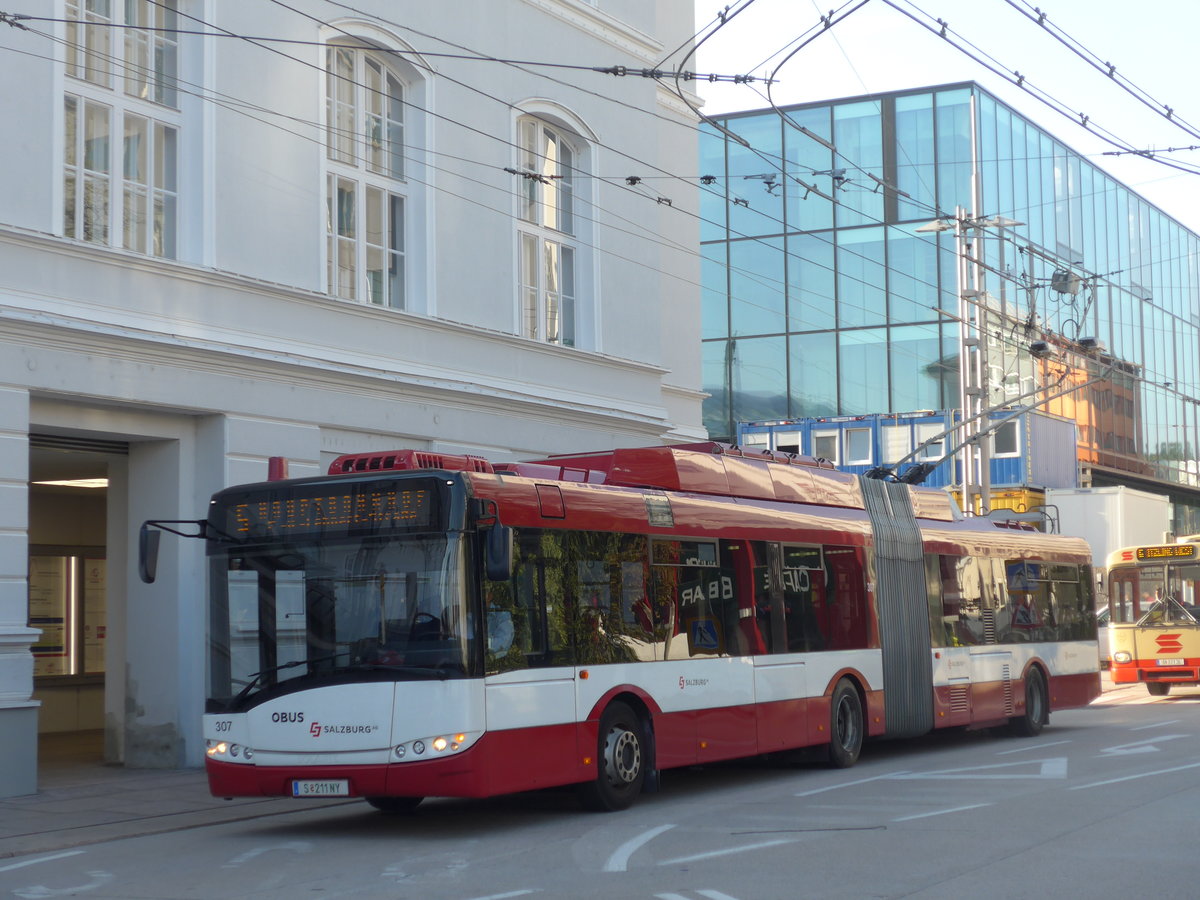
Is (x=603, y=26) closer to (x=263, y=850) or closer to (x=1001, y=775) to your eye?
(x=1001, y=775)

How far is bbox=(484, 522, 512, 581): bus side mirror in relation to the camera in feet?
37.7

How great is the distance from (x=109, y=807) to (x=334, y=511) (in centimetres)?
404

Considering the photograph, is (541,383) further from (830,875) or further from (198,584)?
(830,875)

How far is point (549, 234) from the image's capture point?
76.6ft

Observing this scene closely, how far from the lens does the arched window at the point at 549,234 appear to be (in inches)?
897

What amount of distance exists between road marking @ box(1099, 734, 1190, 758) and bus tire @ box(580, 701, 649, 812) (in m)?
6.33

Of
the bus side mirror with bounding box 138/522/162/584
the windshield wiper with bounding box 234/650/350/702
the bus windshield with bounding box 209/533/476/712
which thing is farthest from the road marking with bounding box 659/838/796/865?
the bus side mirror with bounding box 138/522/162/584

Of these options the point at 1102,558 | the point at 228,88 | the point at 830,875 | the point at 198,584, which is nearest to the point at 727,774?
the point at 198,584

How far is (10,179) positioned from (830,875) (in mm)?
10291

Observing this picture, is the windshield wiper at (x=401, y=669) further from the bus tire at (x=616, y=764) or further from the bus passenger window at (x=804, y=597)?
the bus passenger window at (x=804, y=597)

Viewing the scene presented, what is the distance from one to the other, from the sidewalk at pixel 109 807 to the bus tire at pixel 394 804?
101 cm

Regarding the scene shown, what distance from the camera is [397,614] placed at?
1186 centimetres

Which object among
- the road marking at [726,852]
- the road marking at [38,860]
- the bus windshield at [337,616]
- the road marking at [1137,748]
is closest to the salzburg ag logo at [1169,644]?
the road marking at [1137,748]

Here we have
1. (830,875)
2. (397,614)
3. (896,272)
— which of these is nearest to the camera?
(830,875)
